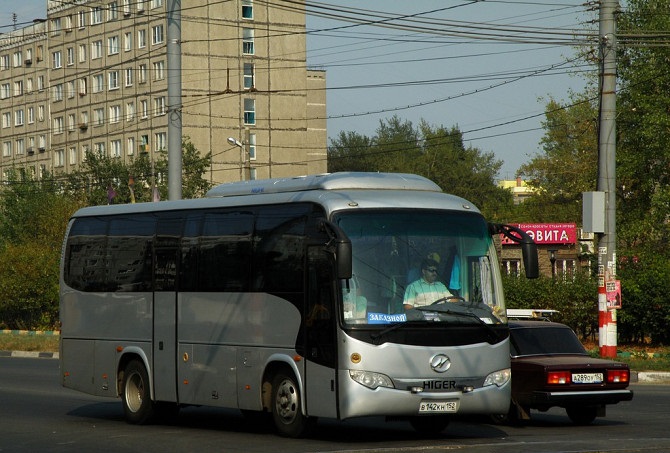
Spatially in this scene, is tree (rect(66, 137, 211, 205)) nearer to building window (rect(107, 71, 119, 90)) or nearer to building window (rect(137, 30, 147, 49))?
building window (rect(137, 30, 147, 49))

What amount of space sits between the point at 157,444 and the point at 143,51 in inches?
3054

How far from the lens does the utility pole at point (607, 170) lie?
27.1 m

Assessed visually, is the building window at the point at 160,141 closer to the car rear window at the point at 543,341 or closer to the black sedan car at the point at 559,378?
the car rear window at the point at 543,341

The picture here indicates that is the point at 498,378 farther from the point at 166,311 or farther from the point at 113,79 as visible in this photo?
the point at 113,79

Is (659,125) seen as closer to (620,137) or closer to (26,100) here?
(620,137)

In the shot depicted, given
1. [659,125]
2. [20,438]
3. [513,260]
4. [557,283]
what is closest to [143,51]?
[513,260]

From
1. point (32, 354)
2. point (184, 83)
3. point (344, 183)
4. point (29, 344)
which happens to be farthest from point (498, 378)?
point (184, 83)

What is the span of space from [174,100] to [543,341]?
1122cm

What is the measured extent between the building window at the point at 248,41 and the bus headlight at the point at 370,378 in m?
78.1

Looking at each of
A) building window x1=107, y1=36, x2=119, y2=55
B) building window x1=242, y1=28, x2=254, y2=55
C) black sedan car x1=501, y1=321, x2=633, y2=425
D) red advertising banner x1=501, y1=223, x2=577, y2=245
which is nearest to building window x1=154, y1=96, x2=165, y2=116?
building window x1=107, y1=36, x2=119, y2=55

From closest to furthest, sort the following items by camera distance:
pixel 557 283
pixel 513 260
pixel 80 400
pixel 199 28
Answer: pixel 80 400
pixel 557 283
pixel 513 260
pixel 199 28

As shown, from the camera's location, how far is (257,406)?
14734mm

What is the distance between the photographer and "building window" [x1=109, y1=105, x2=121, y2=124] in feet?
304

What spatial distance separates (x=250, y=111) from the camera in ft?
301
